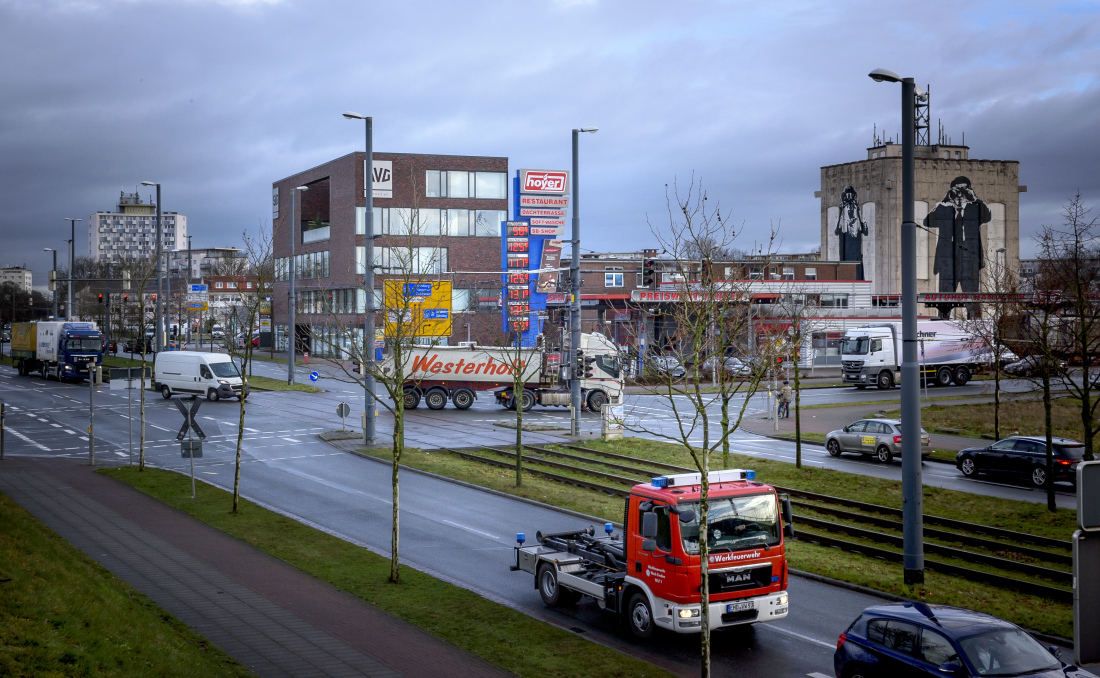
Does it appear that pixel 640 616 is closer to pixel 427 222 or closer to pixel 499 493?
pixel 499 493

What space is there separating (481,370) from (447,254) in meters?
27.4

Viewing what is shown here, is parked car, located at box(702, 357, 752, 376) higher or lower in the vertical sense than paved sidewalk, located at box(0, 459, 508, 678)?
higher

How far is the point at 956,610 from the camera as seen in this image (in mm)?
9578

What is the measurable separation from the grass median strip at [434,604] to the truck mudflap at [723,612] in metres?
0.74

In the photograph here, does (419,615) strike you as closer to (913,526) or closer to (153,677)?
(153,677)

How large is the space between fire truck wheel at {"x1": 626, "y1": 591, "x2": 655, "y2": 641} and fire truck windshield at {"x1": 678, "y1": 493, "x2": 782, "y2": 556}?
44.7 inches

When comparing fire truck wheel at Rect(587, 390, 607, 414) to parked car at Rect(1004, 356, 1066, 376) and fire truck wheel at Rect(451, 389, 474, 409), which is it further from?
parked car at Rect(1004, 356, 1066, 376)

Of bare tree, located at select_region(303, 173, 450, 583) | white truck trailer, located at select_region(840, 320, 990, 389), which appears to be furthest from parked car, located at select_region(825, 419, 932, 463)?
white truck trailer, located at select_region(840, 320, 990, 389)

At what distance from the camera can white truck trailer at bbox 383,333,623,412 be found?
1752 inches

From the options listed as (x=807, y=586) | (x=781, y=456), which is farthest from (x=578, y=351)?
(x=807, y=586)

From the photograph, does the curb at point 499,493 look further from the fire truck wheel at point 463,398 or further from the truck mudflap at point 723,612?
the fire truck wheel at point 463,398

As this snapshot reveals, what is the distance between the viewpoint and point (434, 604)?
1345 centimetres

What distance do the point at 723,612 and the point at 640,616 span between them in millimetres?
1237

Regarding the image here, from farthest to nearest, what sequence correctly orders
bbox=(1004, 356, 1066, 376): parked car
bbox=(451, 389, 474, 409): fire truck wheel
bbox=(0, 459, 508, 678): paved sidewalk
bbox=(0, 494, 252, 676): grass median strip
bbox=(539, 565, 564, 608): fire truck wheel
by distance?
bbox=(451, 389, 474, 409): fire truck wheel < bbox=(1004, 356, 1066, 376): parked car < bbox=(539, 565, 564, 608): fire truck wheel < bbox=(0, 459, 508, 678): paved sidewalk < bbox=(0, 494, 252, 676): grass median strip
